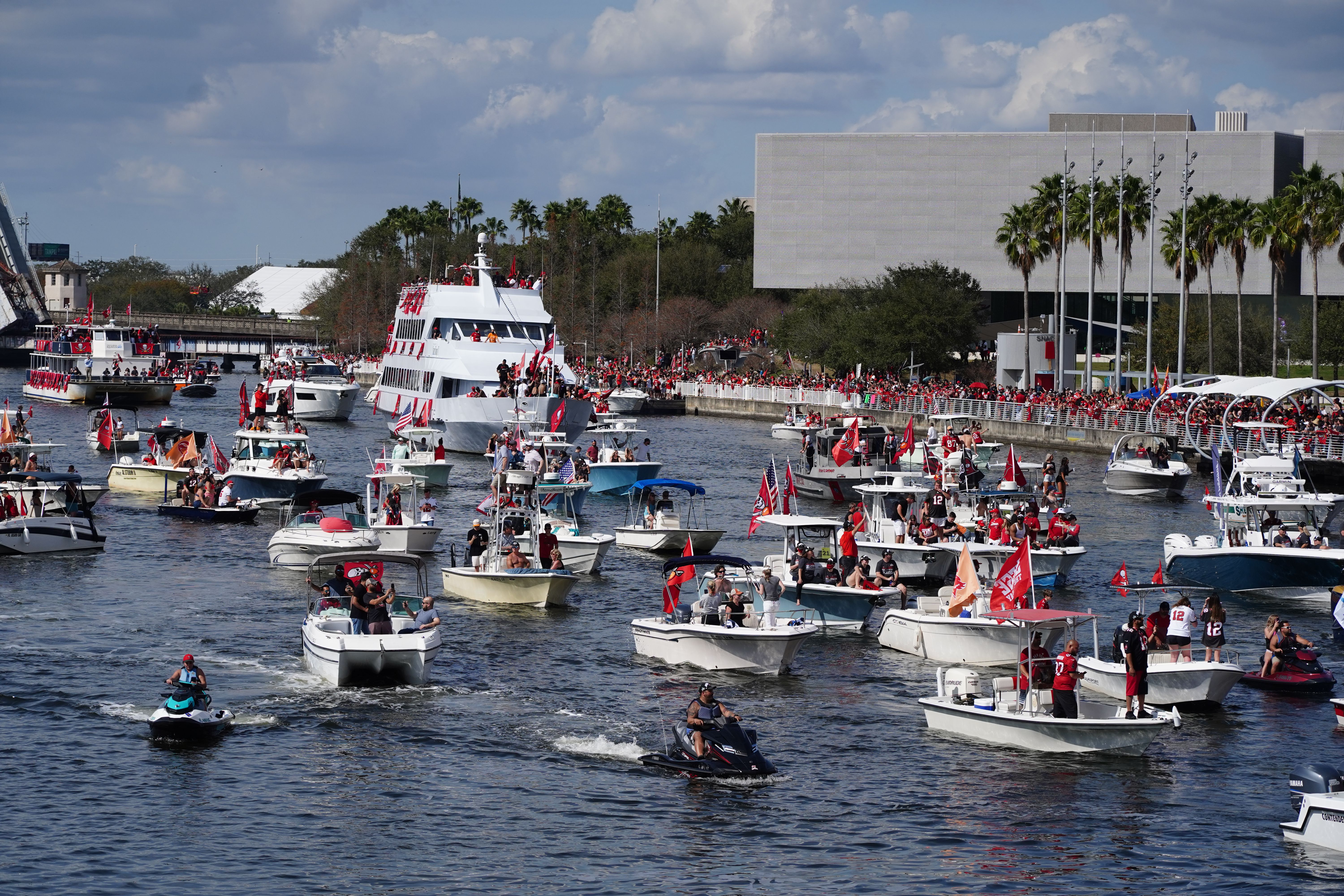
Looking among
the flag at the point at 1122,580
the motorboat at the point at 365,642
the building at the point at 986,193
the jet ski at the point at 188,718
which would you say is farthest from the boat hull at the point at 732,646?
the building at the point at 986,193

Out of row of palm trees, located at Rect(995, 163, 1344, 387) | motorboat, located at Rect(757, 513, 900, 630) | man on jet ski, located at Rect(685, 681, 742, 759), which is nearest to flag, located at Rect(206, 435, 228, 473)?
motorboat, located at Rect(757, 513, 900, 630)

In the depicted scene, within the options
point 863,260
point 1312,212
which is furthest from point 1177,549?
point 863,260

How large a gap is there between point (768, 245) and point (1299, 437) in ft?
322

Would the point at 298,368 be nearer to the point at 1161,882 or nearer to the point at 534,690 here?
the point at 534,690

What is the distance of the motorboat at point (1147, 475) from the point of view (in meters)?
64.2

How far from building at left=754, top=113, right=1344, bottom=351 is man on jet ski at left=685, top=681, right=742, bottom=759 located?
364ft

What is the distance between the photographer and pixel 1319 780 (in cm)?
2222

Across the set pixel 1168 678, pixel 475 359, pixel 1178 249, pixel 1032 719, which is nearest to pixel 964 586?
pixel 1168 678

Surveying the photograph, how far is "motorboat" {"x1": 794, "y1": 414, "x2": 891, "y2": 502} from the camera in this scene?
209 feet

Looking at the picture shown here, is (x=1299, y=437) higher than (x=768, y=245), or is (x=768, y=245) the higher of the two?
(x=768, y=245)

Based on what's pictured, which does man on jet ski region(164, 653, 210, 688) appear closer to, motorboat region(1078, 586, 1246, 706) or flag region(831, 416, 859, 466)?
motorboat region(1078, 586, 1246, 706)

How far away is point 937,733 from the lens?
27.8 meters

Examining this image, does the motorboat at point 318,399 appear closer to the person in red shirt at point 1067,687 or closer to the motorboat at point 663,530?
the motorboat at point 663,530

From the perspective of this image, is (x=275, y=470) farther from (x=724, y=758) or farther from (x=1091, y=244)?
(x=1091, y=244)
